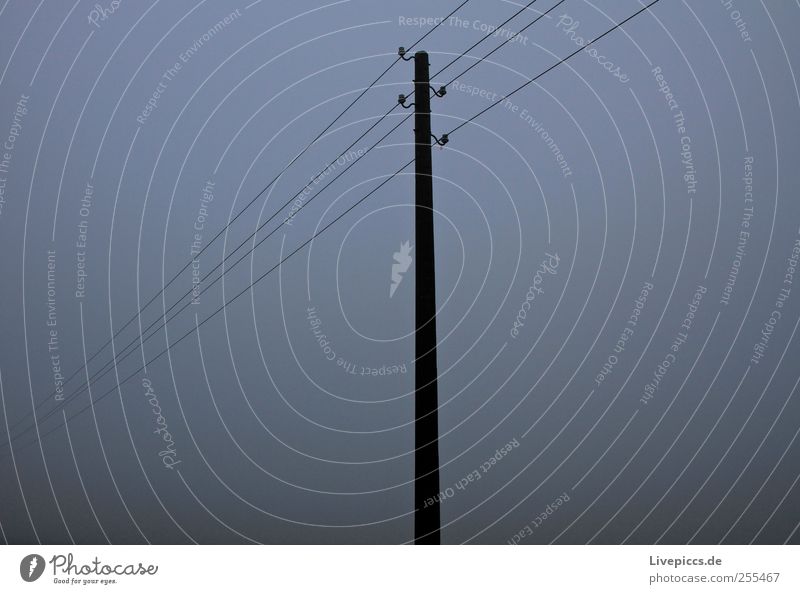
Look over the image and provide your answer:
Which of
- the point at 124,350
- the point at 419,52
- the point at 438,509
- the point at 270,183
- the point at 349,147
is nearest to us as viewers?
the point at 438,509

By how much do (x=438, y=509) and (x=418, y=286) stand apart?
2.48m

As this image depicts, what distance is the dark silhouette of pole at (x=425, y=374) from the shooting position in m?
9.49

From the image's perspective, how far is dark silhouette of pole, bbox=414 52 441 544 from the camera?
31.1 feet

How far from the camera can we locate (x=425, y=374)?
9.73 meters

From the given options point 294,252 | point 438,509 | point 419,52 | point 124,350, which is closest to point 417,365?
point 438,509
